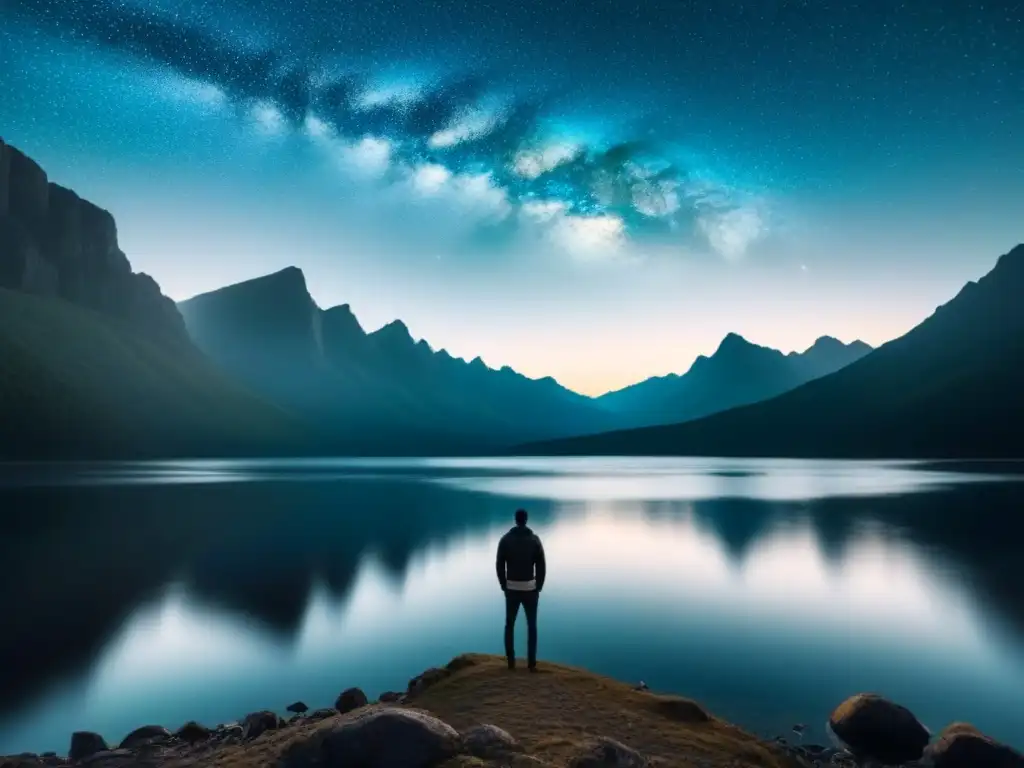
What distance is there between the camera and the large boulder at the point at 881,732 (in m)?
15.0

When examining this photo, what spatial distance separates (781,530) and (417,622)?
39996 mm

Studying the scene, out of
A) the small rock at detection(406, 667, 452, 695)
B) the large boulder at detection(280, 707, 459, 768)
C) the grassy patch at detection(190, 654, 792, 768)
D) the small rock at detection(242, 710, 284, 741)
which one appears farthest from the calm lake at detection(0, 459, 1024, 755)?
the large boulder at detection(280, 707, 459, 768)

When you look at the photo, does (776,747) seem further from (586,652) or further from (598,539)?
(598,539)

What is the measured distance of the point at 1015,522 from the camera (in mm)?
58781

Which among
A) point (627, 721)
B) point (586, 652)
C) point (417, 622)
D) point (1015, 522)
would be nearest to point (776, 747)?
point (627, 721)

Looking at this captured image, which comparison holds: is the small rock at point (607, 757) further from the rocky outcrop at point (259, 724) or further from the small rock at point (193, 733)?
the small rock at point (193, 733)

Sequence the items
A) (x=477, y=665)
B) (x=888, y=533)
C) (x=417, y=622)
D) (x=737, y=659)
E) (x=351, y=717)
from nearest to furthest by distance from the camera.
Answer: (x=351, y=717) < (x=477, y=665) < (x=737, y=659) < (x=417, y=622) < (x=888, y=533)

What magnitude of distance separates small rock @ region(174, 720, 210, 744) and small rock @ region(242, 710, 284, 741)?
12.2 inches

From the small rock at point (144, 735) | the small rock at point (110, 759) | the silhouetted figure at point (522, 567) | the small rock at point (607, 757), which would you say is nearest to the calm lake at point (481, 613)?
the small rock at point (144, 735)

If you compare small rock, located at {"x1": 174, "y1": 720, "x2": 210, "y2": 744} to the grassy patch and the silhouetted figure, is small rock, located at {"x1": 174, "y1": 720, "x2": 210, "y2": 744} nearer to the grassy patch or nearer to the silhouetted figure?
the grassy patch

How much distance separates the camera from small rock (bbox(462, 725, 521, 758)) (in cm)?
1116

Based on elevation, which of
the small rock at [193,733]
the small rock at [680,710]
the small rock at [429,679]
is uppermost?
the small rock at [680,710]

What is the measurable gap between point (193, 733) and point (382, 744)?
26.2ft

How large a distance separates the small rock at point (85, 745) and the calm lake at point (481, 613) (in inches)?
41.4
